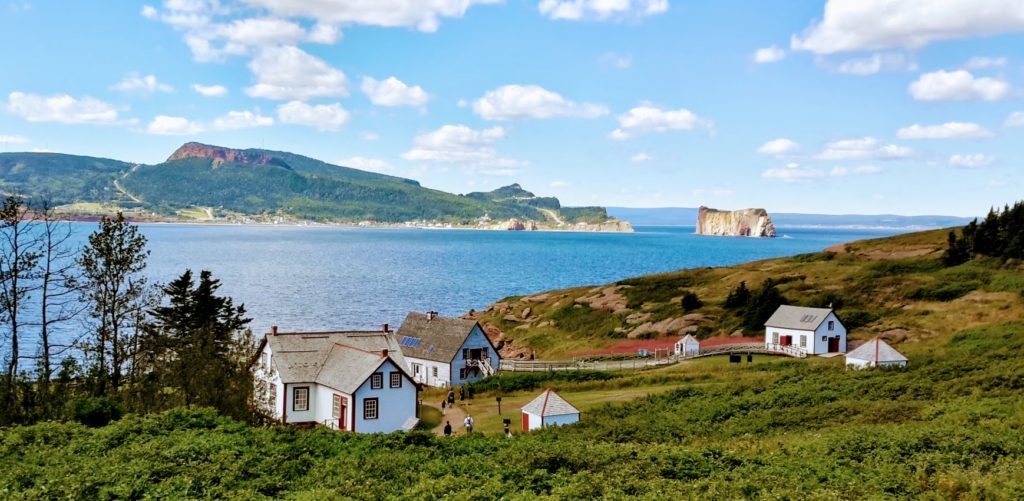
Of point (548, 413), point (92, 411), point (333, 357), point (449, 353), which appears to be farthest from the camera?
point (449, 353)

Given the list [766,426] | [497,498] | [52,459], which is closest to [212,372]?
[52,459]

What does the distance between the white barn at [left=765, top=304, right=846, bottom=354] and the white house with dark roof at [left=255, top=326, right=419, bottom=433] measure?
39.4 m

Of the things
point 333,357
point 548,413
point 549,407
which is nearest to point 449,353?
point 333,357

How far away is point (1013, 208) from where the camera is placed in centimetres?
8444

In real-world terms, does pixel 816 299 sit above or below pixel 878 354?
above

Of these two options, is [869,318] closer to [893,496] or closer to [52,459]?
[893,496]

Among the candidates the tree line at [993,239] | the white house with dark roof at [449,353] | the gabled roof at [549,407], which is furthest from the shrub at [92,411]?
the tree line at [993,239]

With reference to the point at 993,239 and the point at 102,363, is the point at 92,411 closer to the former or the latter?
the point at 102,363

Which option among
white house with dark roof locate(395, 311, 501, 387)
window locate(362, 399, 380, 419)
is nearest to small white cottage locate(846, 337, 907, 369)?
white house with dark roof locate(395, 311, 501, 387)

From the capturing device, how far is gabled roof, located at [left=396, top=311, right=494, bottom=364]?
61.2 metres

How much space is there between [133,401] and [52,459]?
14722 millimetres

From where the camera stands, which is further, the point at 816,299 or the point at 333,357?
the point at 816,299

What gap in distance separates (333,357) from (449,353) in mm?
15919

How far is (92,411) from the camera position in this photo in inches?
1063
